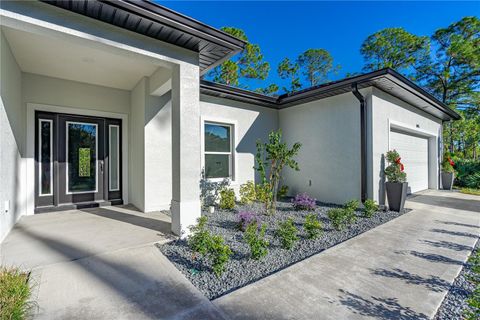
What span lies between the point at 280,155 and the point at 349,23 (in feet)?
25.9

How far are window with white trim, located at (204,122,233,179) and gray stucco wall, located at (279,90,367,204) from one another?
235 cm

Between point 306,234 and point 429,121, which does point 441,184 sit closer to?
point 429,121

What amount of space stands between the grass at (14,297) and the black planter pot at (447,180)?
1402 centimetres

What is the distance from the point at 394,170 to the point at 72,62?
8.16 meters

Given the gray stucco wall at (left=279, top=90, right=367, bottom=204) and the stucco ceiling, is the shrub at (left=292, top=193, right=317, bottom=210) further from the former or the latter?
the stucco ceiling

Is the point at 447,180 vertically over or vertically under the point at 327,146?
under

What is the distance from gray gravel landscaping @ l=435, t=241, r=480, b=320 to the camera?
6.63 ft

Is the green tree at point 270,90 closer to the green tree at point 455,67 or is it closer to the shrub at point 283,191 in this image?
the shrub at point 283,191

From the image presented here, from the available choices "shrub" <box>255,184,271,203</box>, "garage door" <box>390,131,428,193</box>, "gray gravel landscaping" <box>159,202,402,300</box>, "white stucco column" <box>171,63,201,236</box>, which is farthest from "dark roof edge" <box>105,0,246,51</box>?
"garage door" <box>390,131,428,193</box>

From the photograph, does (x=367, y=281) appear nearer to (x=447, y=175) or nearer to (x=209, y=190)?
(x=209, y=190)

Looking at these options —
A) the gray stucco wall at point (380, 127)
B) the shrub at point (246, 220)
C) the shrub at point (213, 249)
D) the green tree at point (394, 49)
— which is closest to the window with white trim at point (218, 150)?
the shrub at point (246, 220)

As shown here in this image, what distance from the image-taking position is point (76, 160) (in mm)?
5605

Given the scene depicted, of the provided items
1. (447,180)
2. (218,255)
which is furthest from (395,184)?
(447,180)

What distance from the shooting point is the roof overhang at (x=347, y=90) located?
5.43 metres
